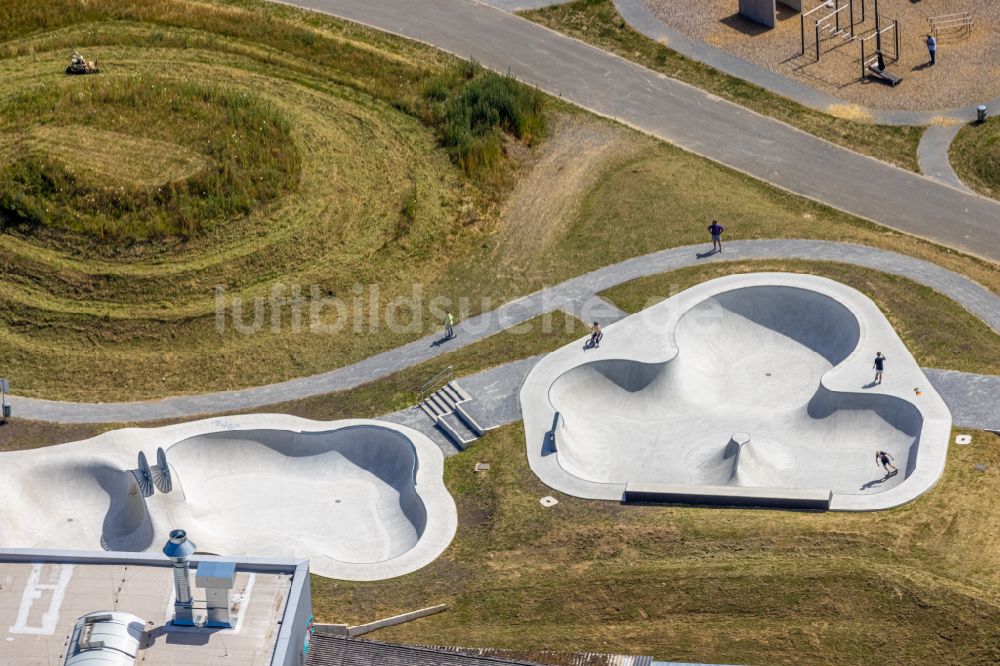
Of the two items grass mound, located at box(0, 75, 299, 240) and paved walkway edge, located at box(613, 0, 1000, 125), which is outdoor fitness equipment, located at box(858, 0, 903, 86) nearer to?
paved walkway edge, located at box(613, 0, 1000, 125)

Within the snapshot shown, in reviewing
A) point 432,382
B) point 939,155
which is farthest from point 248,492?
point 939,155

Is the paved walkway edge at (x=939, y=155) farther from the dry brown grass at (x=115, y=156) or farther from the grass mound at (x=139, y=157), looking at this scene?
the dry brown grass at (x=115, y=156)

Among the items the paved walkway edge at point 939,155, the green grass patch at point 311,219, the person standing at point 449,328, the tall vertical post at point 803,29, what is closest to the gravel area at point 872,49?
the tall vertical post at point 803,29

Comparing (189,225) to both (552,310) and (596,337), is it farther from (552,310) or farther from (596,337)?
(596,337)

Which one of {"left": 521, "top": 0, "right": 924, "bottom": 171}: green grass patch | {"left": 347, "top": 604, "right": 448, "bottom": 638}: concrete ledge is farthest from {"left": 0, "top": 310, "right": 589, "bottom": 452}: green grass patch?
{"left": 521, "top": 0, "right": 924, "bottom": 171}: green grass patch

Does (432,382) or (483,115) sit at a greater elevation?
(483,115)

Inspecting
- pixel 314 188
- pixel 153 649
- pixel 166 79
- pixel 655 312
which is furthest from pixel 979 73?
pixel 153 649
